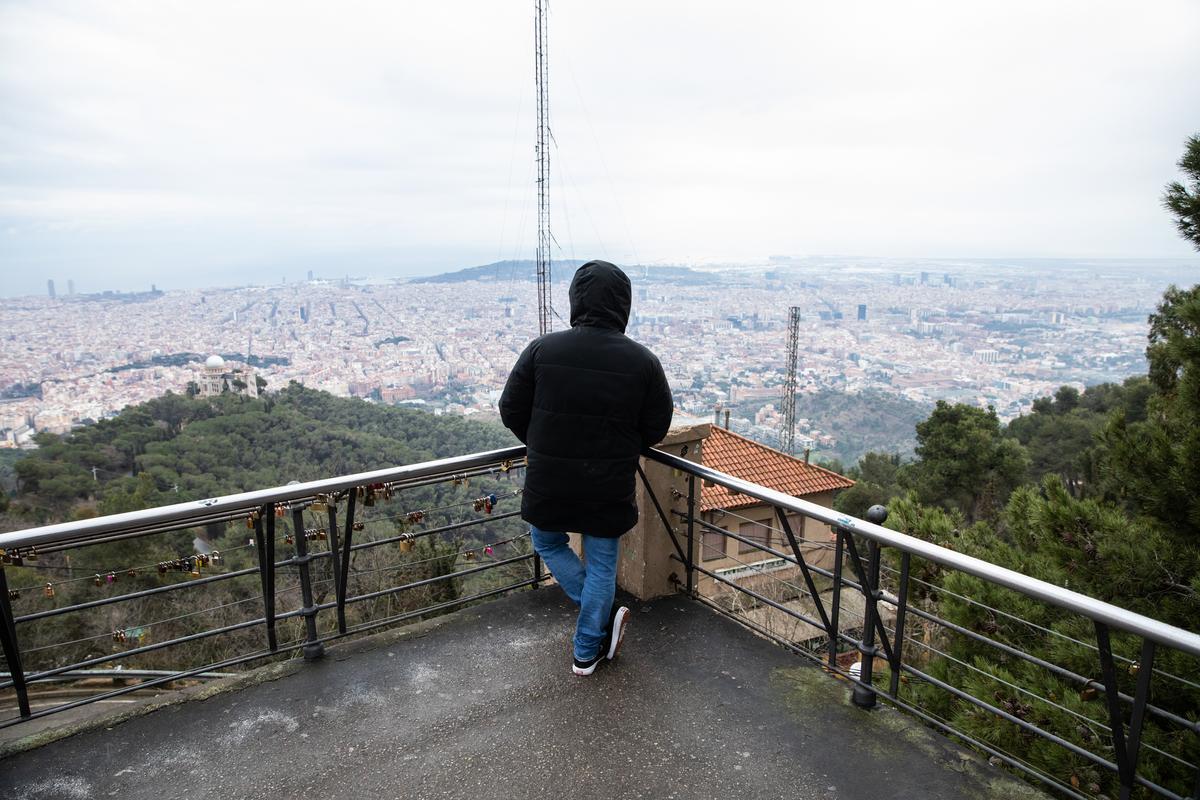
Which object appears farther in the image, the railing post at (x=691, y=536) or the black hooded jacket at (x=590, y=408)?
the railing post at (x=691, y=536)

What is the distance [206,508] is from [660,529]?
2.38 m

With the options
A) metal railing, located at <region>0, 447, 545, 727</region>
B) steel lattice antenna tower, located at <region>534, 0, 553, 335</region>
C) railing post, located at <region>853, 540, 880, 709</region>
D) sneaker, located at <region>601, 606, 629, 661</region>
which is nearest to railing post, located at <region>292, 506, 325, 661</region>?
metal railing, located at <region>0, 447, 545, 727</region>

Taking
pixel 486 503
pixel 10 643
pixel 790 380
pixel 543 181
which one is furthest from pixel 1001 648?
pixel 790 380

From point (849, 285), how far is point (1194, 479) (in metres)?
118

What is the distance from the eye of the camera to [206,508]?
3.07m

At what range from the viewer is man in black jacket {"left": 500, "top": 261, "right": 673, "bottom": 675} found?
3125 millimetres

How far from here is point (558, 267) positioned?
15.0m

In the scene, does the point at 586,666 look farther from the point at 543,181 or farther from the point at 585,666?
the point at 543,181

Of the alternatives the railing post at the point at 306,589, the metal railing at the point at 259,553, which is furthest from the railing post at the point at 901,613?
the railing post at the point at 306,589

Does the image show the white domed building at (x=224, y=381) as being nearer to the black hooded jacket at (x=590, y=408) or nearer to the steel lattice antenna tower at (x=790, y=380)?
the steel lattice antenna tower at (x=790, y=380)

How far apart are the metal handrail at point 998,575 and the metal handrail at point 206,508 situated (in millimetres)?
1454

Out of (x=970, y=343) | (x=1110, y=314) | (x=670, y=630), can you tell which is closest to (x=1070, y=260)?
(x=1110, y=314)

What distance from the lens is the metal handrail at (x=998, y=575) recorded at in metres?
2.00

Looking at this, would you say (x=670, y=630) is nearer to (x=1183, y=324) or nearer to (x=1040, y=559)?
(x=1040, y=559)
